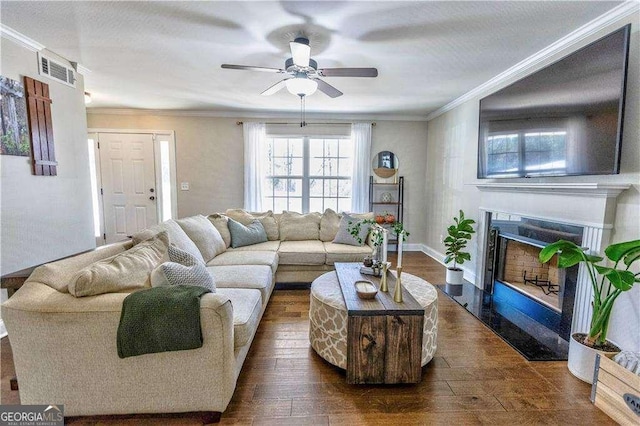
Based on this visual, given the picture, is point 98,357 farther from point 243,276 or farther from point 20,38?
point 20,38

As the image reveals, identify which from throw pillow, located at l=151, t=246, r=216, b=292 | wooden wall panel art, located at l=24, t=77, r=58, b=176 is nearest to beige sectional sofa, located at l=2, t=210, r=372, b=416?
throw pillow, located at l=151, t=246, r=216, b=292

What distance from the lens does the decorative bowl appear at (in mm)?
1891

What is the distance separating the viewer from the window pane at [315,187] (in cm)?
527

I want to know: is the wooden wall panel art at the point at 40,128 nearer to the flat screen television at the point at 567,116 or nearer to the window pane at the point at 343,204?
the window pane at the point at 343,204

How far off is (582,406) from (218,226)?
3426 mm

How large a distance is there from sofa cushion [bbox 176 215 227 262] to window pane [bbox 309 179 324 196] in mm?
2327

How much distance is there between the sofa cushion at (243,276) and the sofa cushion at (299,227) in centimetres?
114

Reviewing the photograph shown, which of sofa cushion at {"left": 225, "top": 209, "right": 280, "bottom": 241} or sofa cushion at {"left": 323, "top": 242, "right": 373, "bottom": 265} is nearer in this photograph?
sofa cushion at {"left": 323, "top": 242, "right": 373, "bottom": 265}

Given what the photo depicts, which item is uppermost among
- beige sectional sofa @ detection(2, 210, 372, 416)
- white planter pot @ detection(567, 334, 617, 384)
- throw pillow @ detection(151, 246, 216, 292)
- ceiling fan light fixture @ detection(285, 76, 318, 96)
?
ceiling fan light fixture @ detection(285, 76, 318, 96)

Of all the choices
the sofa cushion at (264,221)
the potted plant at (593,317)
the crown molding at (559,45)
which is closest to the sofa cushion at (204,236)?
the sofa cushion at (264,221)

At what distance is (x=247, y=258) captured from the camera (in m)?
3.01

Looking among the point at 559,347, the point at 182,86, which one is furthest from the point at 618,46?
the point at 182,86

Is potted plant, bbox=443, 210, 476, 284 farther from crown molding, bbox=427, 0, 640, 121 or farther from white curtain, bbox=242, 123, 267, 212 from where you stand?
white curtain, bbox=242, 123, 267, 212

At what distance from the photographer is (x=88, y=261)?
5.64 ft
